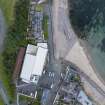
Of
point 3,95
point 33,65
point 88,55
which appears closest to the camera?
point 33,65

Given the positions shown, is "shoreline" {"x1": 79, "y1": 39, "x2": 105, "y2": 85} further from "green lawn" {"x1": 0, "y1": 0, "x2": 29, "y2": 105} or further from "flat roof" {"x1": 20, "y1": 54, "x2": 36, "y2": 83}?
"green lawn" {"x1": 0, "y1": 0, "x2": 29, "y2": 105}

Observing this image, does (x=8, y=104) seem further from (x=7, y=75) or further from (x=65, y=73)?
(x=65, y=73)

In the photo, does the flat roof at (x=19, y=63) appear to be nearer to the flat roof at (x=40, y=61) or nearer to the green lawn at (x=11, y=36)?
the green lawn at (x=11, y=36)

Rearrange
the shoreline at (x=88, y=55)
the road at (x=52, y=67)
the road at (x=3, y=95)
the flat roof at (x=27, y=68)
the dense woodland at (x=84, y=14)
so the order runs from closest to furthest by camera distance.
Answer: the flat roof at (x=27, y=68) < the road at (x=3, y=95) < the road at (x=52, y=67) < the shoreline at (x=88, y=55) < the dense woodland at (x=84, y=14)

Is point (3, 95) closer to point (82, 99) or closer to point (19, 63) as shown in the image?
point (19, 63)

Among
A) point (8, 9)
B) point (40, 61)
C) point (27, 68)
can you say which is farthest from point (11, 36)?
point (40, 61)

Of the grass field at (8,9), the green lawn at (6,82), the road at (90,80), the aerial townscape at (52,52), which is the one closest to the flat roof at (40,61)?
the aerial townscape at (52,52)
